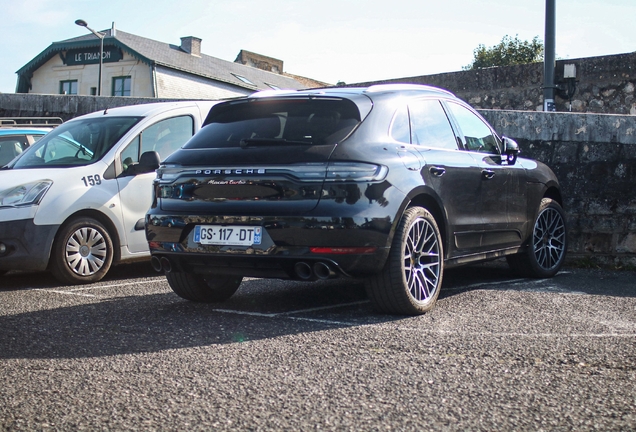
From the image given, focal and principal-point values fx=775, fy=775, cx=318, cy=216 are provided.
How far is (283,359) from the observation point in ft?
13.5

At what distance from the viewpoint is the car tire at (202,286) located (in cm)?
596

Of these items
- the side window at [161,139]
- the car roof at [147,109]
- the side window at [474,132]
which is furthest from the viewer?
the car roof at [147,109]

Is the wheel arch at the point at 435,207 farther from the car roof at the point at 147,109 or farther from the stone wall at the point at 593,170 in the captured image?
the stone wall at the point at 593,170

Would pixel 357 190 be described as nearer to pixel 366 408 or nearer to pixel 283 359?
pixel 283 359

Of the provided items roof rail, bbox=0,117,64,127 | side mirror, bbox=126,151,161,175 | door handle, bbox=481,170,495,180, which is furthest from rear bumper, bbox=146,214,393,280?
roof rail, bbox=0,117,64,127

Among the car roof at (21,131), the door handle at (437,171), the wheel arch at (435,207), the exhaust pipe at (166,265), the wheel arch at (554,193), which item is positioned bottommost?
the exhaust pipe at (166,265)

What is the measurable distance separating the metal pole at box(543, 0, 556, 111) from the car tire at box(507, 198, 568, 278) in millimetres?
7222

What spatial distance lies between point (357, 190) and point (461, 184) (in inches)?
58.0

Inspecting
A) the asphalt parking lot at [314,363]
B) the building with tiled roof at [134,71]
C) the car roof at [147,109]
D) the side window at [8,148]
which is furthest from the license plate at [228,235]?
the building with tiled roof at [134,71]

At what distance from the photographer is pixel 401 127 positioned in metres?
5.68

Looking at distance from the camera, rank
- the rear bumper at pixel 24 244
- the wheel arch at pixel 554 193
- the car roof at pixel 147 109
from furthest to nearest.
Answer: the car roof at pixel 147 109
the wheel arch at pixel 554 193
the rear bumper at pixel 24 244

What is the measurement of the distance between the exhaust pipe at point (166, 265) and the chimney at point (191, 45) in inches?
1903

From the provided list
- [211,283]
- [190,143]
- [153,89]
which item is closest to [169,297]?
[211,283]

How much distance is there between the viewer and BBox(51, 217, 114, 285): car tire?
729 cm
